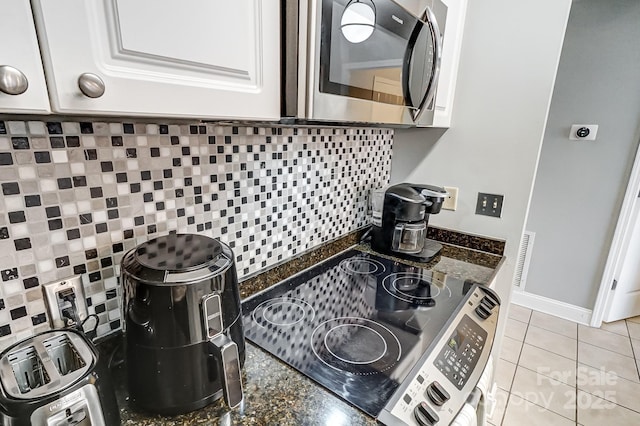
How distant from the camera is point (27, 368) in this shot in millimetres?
524

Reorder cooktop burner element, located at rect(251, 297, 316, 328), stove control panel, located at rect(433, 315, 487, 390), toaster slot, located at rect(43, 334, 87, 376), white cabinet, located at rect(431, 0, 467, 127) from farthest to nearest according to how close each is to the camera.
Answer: white cabinet, located at rect(431, 0, 467, 127) → cooktop burner element, located at rect(251, 297, 316, 328) → stove control panel, located at rect(433, 315, 487, 390) → toaster slot, located at rect(43, 334, 87, 376)

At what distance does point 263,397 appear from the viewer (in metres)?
0.67

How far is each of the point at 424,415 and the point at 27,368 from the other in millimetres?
706

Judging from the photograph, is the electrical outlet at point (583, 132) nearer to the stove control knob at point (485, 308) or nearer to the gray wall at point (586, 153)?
the gray wall at point (586, 153)

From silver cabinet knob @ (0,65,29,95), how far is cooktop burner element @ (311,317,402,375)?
27.7 inches

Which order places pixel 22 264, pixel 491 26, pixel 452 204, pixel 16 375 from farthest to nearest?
pixel 452 204
pixel 491 26
pixel 22 264
pixel 16 375

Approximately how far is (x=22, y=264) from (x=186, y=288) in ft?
1.06

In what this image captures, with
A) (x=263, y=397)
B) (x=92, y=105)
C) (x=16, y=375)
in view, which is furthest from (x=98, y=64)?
(x=263, y=397)

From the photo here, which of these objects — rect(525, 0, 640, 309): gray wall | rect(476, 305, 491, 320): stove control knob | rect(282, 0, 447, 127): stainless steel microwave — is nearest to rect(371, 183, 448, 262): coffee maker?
rect(476, 305, 491, 320): stove control knob

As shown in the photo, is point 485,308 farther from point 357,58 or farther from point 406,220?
point 357,58

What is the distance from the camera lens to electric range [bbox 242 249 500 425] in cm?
70

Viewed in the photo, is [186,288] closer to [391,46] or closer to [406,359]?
[406,359]

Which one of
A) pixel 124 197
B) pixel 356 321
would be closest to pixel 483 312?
pixel 356 321

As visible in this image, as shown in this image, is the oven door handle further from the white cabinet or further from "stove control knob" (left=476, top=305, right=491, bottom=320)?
"stove control knob" (left=476, top=305, right=491, bottom=320)
